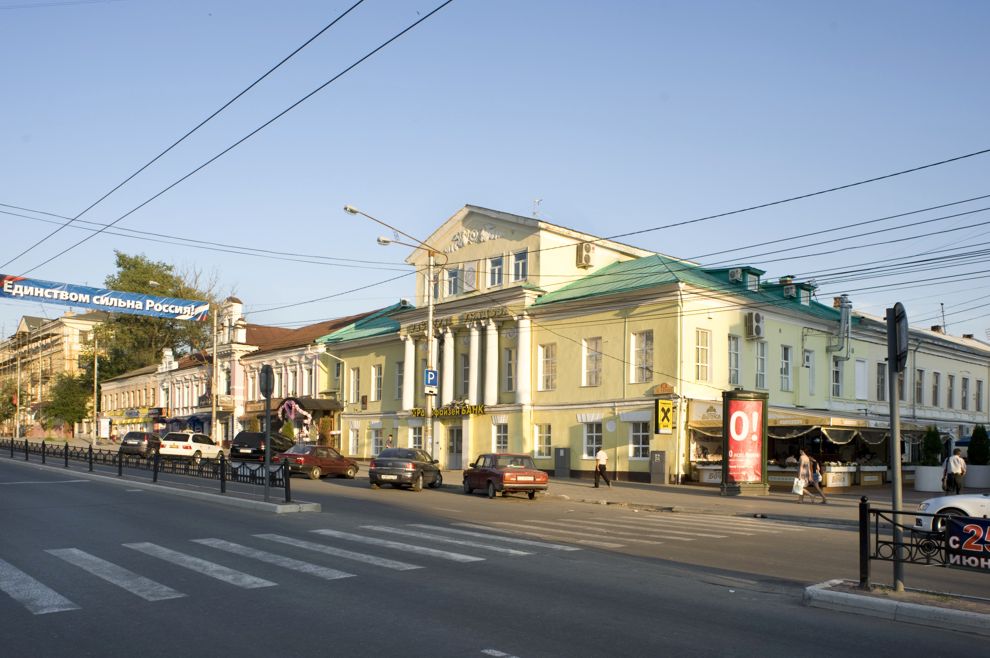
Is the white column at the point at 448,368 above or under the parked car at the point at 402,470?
above

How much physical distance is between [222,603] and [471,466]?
2029 centimetres

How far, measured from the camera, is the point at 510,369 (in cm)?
4250

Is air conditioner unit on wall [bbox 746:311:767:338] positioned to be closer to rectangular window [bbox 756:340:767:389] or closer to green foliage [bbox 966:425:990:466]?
rectangular window [bbox 756:340:767:389]

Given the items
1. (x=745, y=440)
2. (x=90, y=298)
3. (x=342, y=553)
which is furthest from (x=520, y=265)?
(x=342, y=553)

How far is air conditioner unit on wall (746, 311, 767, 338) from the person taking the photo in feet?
125

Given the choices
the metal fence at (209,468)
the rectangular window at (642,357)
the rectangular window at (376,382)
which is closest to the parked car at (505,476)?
the metal fence at (209,468)

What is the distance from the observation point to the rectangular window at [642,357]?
1430 inches

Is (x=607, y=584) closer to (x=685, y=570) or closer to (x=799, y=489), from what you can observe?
(x=685, y=570)

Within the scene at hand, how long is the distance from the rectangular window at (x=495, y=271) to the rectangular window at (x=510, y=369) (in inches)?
140

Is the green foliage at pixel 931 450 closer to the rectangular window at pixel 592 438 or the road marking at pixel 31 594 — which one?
the rectangular window at pixel 592 438

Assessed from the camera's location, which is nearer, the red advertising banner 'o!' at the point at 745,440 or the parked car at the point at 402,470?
the parked car at the point at 402,470

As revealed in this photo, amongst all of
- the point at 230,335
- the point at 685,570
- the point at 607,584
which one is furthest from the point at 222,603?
the point at 230,335

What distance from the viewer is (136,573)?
10.8 metres

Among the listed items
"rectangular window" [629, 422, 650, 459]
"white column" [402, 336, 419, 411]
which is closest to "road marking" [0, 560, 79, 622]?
"rectangular window" [629, 422, 650, 459]
